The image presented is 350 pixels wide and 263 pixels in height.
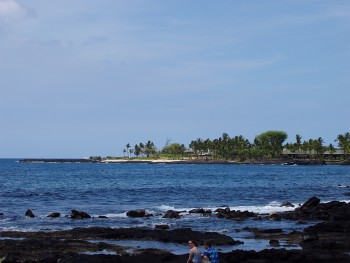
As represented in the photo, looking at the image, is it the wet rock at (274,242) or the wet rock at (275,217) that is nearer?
the wet rock at (274,242)

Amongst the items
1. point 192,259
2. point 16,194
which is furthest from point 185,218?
point 16,194

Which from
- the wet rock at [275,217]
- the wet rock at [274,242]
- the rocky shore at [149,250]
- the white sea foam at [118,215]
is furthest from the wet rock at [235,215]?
the wet rock at [274,242]

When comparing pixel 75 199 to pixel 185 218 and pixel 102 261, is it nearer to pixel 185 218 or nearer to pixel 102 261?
pixel 185 218

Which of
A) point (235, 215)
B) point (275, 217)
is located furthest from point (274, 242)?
point (235, 215)

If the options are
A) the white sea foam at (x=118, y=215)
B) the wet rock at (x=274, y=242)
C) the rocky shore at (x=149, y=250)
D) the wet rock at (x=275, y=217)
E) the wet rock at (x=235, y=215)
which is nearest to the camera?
the rocky shore at (x=149, y=250)

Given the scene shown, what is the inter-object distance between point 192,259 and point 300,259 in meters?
7.38

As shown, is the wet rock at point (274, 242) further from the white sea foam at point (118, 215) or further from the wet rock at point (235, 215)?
the white sea foam at point (118, 215)

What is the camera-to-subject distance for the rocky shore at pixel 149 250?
95.5 feet

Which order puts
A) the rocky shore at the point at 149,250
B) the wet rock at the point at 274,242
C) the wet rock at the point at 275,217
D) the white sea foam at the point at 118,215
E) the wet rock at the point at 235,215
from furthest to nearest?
the white sea foam at the point at 118,215 → the wet rock at the point at 235,215 → the wet rock at the point at 275,217 → the wet rock at the point at 274,242 → the rocky shore at the point at 149,250

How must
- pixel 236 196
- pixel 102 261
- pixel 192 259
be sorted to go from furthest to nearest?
1. pixel 236 196
2. pixel 102 261
3. pixel 192 259

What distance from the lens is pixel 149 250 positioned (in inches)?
1329

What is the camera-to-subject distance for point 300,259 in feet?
94.7

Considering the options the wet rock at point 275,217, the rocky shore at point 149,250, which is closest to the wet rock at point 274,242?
the rocky shore at point 149,250

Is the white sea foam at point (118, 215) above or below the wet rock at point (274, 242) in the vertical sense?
above
